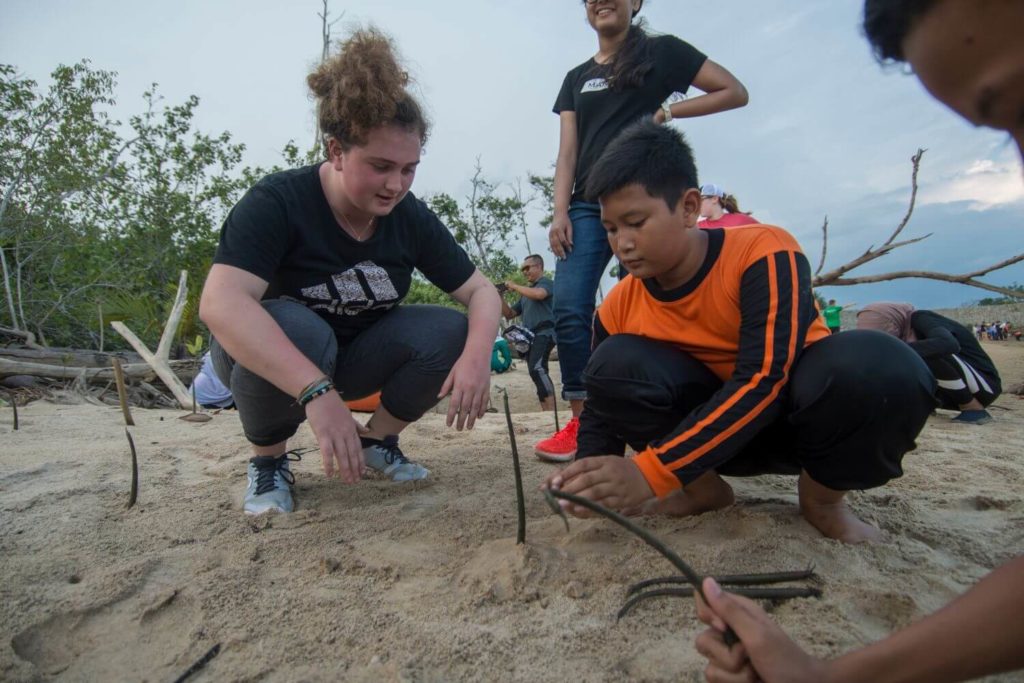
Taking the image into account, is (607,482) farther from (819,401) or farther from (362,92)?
(362,92)

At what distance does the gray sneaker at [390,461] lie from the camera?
2.18 metres

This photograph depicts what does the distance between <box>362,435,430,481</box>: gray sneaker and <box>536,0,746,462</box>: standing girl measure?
1.69 ft

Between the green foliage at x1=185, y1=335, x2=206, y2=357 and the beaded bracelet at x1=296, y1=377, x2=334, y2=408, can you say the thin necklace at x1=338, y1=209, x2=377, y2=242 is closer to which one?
the beaded bracelet at x1=296, y1=377, x2=334, y2=408

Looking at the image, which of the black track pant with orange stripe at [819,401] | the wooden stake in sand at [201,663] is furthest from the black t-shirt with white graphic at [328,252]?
the wooden stake in sand at [201,663]

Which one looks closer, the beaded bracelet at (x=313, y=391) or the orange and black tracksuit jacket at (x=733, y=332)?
the orange and black tracksuit jacket at (x=733, y=332)

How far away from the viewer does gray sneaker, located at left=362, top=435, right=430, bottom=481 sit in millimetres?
2176

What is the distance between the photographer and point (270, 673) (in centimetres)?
101

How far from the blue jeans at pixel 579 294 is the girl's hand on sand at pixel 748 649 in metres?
1.75

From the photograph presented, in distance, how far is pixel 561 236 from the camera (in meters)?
2.54

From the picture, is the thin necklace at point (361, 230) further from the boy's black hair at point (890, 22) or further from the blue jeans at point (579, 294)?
the boy's black hair at point (890, 22)

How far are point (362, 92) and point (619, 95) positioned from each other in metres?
1.22

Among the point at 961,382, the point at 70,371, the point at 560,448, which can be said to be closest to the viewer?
the point at 560,448

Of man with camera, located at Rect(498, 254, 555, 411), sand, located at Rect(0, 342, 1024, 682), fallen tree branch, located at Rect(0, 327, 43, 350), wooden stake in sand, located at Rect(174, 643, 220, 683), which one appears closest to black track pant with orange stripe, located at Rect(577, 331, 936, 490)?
sand, located at Rect(0, 342, 1024, 682)

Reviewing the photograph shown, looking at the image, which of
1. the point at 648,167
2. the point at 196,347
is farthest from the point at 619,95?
the point at 196,347
